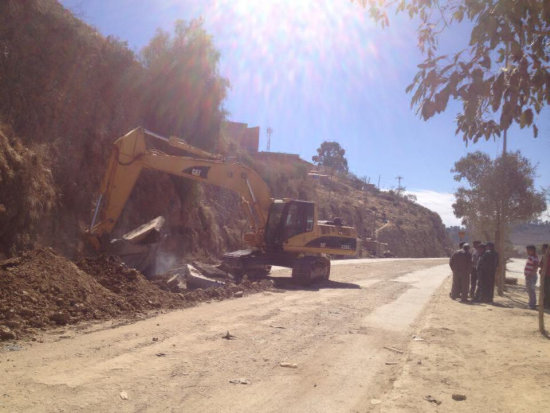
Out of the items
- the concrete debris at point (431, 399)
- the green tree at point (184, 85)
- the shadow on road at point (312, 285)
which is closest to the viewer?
the concrete debris at point (431, 399)

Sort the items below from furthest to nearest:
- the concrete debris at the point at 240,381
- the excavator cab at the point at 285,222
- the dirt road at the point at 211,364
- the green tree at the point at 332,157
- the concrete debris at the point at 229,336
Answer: the green tree at the point at 332,157, the excavator cab at the point at 285,222, the concrete debris at the point at 229,336, the concrete debris at the point at 240,381, the dirt road at the point at 211,364

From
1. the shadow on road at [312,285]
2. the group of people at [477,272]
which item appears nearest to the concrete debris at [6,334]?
the shadow on road at [312,285]

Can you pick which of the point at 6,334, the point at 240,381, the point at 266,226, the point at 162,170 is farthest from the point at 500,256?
the point at 6,334

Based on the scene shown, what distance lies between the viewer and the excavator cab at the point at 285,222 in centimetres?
1598

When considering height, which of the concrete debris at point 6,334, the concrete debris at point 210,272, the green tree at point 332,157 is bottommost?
the concrete debris at point 6,334

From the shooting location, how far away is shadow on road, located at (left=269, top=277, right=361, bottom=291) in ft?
49.3

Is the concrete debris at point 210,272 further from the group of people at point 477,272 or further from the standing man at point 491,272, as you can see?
the standing man at point 491,272

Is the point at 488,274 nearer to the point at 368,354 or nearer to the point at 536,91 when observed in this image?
the point at 368,354

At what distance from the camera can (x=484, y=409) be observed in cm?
498

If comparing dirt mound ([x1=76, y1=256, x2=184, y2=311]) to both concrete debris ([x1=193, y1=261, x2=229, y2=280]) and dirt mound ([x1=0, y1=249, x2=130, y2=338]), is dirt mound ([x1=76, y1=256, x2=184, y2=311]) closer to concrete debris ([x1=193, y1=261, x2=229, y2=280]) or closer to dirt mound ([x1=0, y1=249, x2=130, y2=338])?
dirt mound ([x1=0, y1=249, x2=130, y2=338])

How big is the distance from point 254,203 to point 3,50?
935 cm

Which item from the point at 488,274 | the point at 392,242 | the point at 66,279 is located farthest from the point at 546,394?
the point at 392,242

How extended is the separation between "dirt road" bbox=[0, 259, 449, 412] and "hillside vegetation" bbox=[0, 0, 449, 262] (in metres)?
6.80

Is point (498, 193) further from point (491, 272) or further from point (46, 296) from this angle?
point (46, 296)
